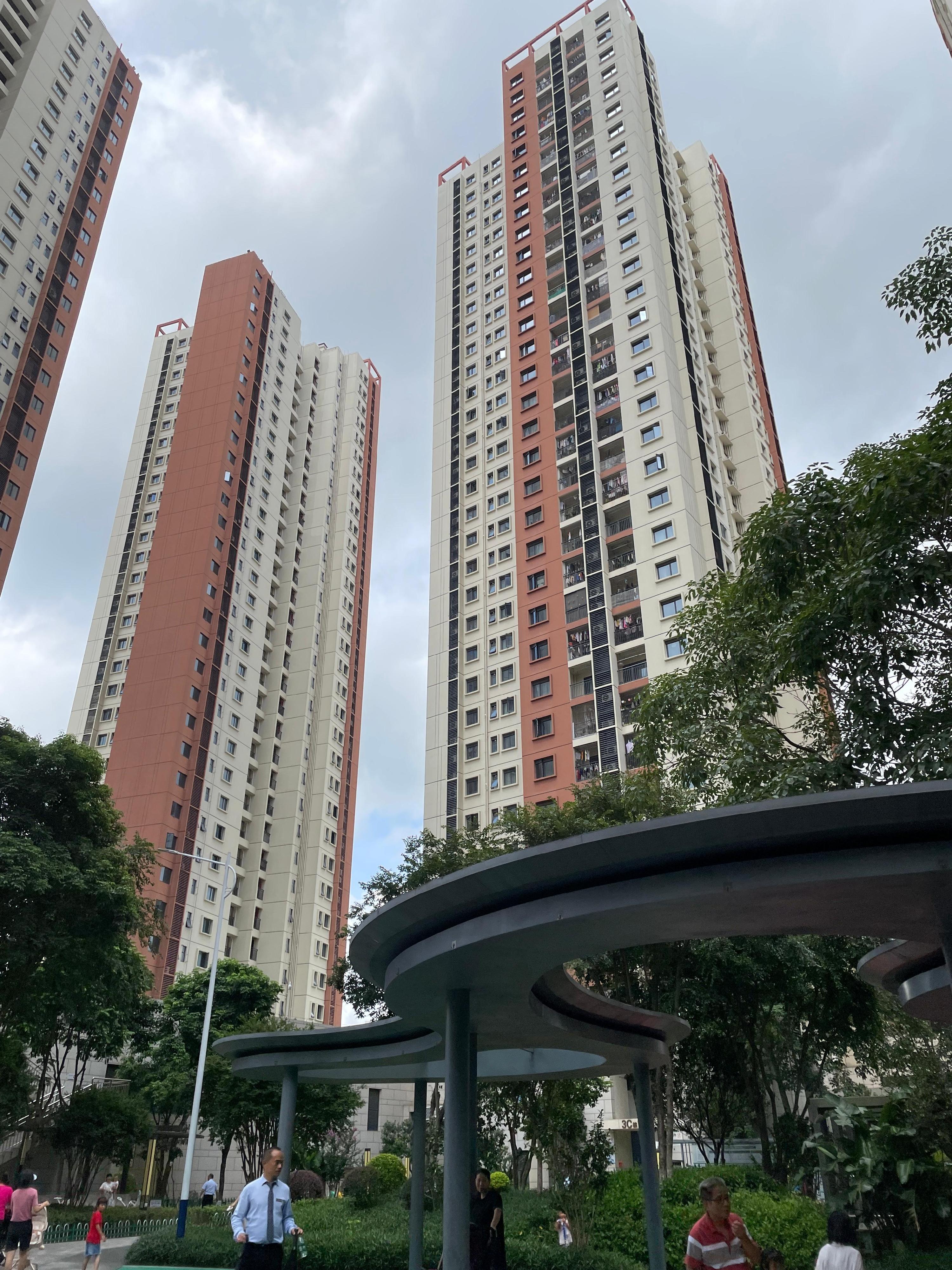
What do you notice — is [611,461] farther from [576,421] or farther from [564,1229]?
[564,1229]

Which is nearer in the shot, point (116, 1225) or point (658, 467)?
point (116, 1225)

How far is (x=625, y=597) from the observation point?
164 ft

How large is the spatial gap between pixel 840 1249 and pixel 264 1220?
15.6 feet

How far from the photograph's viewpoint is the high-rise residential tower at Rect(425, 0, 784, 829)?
4944 cm

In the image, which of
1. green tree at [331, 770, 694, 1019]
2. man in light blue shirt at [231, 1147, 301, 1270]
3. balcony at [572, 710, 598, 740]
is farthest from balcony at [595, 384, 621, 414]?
man in light blue shirt at [231, 1147, 301, 1270]

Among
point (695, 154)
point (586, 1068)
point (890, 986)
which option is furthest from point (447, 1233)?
point (695, 154)

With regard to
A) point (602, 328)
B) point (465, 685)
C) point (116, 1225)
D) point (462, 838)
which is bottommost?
point (116, 1225)

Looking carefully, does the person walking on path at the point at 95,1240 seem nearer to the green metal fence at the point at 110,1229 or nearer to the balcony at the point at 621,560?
the green metal fence at the point at 110,1229

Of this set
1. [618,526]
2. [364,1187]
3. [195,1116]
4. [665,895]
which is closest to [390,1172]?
[364,1187]

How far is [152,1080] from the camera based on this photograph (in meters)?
37.8

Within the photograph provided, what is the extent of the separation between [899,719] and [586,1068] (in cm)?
784

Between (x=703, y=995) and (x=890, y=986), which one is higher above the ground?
(x=703, y=995)

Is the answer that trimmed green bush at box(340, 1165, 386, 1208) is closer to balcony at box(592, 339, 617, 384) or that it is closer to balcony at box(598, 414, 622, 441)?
balcony at box(598, 414, 622, 441)

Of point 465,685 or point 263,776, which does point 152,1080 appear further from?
point 263,776
